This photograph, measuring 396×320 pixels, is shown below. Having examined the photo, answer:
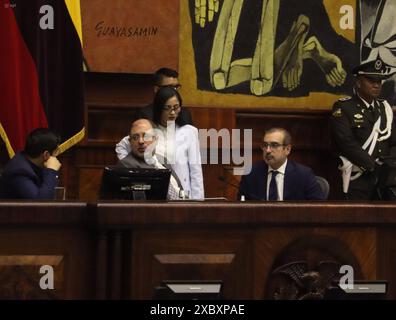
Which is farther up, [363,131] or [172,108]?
[363,131]

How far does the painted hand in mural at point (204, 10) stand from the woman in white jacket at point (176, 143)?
138cm

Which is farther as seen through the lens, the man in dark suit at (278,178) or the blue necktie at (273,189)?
the blue necktie at (273,189)

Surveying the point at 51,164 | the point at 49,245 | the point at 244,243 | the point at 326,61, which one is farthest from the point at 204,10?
the point at 49,245

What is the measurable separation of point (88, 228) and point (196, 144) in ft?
7.86

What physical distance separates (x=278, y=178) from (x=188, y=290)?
199cm

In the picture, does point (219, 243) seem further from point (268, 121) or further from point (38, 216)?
point (268, 121)

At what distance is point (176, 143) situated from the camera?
590 cm

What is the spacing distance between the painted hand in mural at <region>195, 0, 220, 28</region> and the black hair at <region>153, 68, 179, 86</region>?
3.20 ft

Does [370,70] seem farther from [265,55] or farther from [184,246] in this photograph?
[184,246]

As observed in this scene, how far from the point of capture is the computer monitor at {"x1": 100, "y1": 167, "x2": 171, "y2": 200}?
178 inches

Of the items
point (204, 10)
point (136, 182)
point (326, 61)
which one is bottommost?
point (136, 182)

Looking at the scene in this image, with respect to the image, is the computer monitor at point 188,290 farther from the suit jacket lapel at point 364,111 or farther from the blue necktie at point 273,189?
the suit jacket lapel at point 364,111

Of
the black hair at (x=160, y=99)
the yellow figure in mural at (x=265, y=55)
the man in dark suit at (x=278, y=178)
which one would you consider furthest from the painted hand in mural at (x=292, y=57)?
the man in dark suit at (x=278, y=178)

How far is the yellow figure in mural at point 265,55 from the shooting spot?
23.8 feet
